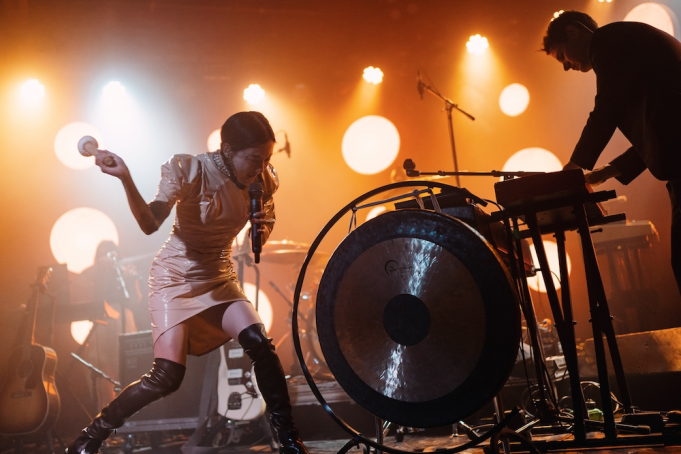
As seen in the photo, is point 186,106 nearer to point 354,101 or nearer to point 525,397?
point 354,101

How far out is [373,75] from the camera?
770 cm

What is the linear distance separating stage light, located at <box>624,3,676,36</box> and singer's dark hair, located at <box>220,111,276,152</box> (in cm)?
624

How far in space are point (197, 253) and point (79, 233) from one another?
5.89 m

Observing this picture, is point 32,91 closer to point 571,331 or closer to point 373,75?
point 373,75

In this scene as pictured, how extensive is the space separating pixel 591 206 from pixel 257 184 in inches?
65.0

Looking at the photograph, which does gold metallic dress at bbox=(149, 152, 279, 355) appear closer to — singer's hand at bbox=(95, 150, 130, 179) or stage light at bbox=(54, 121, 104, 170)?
singer's hand at bbox=(95, 150, 130, 179)

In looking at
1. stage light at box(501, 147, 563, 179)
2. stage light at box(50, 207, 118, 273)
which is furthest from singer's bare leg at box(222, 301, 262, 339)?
stage light at box(501, 147, 563, 179)

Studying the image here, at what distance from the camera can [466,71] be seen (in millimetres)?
7633

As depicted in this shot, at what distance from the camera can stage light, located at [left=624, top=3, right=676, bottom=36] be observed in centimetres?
656

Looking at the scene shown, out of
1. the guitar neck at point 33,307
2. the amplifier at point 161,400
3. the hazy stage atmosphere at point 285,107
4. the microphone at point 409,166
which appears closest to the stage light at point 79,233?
the hazy stage atmosphere at point 285,107

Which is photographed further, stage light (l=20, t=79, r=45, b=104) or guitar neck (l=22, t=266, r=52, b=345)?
stage light (l=20, t=79, r=45, b=104)

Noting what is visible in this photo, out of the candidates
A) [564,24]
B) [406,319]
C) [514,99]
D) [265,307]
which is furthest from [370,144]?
[406,319]

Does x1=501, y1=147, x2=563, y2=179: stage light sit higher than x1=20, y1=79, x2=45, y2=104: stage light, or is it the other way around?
x1=20, y1=79, x2=45, y2=104: stage light

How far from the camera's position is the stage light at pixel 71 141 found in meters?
7.33
